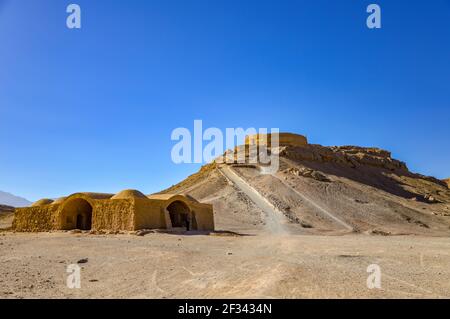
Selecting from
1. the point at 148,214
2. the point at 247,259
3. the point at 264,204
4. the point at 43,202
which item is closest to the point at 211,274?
the point at 247,259

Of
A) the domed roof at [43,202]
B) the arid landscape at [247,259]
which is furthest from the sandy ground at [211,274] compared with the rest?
the domed roof at [43,202]

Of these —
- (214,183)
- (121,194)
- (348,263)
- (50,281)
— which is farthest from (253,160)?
(50,281)

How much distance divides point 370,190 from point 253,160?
1450cm

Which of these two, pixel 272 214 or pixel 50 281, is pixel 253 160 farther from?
pixel 50 281

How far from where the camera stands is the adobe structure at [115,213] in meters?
23.3

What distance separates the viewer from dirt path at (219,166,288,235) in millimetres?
31484

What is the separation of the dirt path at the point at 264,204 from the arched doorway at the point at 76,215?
13052mm

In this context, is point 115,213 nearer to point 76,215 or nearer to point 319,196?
point 76,215

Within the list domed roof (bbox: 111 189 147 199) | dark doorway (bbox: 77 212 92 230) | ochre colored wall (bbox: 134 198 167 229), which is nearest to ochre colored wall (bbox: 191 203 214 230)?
ochre colored wall (bbox: 134 198 167 229)

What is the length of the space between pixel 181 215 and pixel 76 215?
694cm

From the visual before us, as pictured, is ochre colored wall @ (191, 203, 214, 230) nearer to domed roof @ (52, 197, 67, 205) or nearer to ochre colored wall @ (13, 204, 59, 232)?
domed roof @ (52, 197, 67, 205)

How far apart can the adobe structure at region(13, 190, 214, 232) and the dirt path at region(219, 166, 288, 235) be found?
543 cm

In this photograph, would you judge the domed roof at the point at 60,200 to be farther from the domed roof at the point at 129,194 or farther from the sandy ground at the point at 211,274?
the sandy ground at the point at 211,274

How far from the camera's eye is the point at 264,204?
38094 mm
